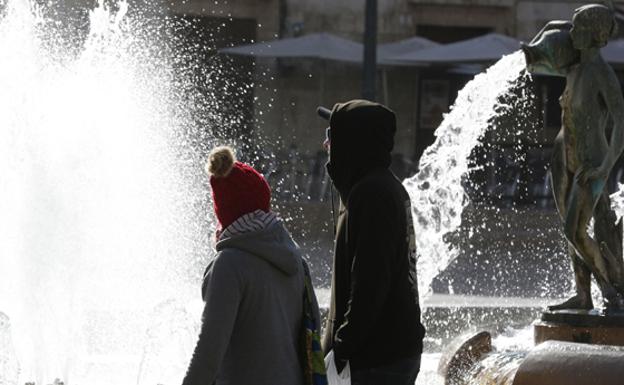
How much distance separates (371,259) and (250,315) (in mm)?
387

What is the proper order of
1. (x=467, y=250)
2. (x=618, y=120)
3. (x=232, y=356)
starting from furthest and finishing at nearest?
1. (x=467, y=250)
2. (x=618, y=120)
3. (x=232, y=356)

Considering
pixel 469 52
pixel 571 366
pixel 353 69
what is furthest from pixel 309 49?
pixel 571 366

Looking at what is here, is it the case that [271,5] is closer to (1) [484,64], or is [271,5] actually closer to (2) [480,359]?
(1) [484,64]

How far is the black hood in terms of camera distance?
465 cm

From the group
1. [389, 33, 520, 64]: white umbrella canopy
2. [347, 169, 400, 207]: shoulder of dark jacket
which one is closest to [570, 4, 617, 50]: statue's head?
[347, 169, 400, 207]: shoulder of dark jacket

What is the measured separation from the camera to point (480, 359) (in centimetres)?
734

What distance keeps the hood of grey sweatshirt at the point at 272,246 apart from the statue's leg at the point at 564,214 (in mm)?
3073

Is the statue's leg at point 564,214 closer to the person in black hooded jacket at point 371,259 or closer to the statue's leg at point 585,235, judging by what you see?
the statue's leg at point 585,235

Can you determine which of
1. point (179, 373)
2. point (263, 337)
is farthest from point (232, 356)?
point (179, 373)

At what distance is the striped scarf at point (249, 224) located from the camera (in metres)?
4.33

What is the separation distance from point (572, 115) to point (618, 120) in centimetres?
20

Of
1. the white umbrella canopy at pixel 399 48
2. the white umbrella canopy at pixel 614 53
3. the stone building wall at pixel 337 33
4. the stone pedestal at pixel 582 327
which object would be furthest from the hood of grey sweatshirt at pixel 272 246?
the stone building wall at pixel 337 33

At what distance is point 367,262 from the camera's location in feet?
14.6

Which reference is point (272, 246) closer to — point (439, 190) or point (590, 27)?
point (590, 27)
